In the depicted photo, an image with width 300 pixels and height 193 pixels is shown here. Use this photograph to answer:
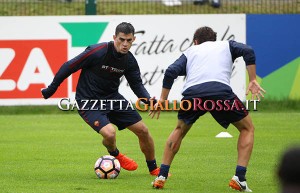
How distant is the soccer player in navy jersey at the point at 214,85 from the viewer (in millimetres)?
8445

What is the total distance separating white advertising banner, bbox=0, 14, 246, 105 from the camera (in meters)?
21.4

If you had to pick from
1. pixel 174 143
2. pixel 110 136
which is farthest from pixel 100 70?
pixel 174 143

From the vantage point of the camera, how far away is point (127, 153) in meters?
13.5

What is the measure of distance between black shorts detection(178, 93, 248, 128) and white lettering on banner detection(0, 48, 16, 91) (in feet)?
44.0

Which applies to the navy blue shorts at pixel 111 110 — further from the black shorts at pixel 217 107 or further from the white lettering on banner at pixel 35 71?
the white lettering on banner at pixel 35 71

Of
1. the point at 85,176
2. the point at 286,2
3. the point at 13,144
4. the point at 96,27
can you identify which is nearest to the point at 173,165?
the point at 85,176

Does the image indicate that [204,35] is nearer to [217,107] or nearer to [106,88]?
[217,107]

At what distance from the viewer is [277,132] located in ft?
56.0

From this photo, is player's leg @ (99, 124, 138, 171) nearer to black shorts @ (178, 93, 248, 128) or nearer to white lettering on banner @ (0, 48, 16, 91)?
black shorts @ (178, 93, 248, 128)

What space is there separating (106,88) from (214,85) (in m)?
2.11

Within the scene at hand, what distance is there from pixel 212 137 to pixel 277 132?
1.67 metres

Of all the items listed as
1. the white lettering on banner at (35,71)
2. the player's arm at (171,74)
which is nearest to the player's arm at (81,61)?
the player's arm at (171,74)

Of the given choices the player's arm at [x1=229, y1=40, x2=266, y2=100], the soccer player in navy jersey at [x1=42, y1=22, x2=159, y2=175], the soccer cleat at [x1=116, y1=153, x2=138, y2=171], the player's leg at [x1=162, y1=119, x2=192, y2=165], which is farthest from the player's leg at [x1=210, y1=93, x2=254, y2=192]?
the soccer cleat at [x1=116, y1=153, x2=138, y2=171]

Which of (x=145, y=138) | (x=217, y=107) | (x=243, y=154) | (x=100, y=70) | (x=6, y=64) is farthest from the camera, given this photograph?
(x=6, y=64)
